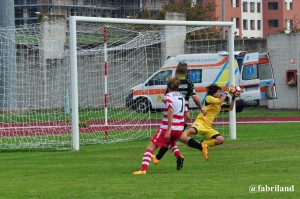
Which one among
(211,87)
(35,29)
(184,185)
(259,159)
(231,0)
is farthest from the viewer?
(231,0)

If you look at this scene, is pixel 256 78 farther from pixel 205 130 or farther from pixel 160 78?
pixel 205 130

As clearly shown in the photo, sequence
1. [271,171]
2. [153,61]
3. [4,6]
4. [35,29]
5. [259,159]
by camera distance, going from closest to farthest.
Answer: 1. [271,171]
2. [259,159]
3. [35,29]
4. [153,61]
5. [4,6]

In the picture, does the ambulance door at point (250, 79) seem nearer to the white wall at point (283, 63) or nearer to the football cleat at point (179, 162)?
the white wall at point (283, 63)

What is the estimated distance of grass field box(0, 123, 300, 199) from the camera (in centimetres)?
1403

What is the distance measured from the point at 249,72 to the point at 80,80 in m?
14.9

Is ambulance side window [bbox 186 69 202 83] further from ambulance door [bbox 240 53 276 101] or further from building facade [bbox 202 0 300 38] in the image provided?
building facade [bbox 202 0 300 38]

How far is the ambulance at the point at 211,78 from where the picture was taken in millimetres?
33375

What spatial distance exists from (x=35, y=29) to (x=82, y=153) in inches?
195

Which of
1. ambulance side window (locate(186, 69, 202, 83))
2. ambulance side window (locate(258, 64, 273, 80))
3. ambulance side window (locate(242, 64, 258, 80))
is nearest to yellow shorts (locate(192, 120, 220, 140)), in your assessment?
ambulance side window (locate(186, 69, 202, 83))

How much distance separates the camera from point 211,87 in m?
20.7

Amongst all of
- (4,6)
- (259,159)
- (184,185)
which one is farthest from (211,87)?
(4,6)

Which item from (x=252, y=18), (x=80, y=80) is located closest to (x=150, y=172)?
(x=80, y=80)

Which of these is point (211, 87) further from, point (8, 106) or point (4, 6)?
point (4, 6)

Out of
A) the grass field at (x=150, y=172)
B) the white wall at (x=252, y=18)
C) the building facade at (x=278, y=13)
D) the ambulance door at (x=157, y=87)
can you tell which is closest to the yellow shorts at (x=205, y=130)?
the grass field at (x=150, y=172)
